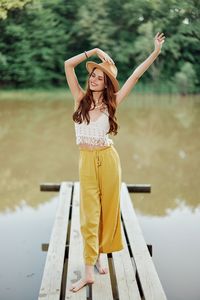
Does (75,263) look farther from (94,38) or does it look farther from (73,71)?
(94,38)

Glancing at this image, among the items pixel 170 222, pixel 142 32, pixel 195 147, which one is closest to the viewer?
pixel 170 222

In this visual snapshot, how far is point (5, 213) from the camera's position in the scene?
4.25 m

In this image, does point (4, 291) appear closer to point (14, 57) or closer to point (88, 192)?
point (88, 192)

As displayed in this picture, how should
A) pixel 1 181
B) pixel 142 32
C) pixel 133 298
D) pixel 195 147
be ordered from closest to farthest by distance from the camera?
1. pixel 133 298
2. pixel 1 181
3. pixel 195 147
4. pixel 142 32

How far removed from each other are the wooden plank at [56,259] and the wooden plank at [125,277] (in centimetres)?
28

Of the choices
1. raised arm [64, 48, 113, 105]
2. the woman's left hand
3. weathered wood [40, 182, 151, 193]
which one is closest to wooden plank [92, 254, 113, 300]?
raised arm [64, 48, 113, 105]

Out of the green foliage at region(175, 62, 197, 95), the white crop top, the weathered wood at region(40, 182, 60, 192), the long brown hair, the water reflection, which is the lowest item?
the white crop top

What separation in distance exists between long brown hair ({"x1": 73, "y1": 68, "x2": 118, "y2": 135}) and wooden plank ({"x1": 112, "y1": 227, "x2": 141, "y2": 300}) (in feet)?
2.34

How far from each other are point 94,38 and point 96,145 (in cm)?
1459

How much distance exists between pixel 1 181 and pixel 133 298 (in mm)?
3140

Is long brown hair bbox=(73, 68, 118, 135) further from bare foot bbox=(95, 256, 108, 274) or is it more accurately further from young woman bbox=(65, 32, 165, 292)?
bare foot bbox=(95, 256, 108, 274)

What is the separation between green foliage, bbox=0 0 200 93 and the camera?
628 inches

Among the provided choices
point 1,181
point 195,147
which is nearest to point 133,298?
point 1,181

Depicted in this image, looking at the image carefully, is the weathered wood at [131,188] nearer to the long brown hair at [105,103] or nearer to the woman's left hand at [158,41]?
the long brown hair at [105,103]
